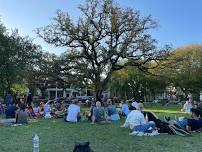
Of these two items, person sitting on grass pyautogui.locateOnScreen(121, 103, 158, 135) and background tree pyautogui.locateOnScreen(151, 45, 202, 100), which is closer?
person sitting on grass pyautogui.locateOnScreen(121, 103, 158, 135)

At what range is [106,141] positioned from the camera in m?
13.6

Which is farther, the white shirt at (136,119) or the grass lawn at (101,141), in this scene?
the white shirt at (136,119)

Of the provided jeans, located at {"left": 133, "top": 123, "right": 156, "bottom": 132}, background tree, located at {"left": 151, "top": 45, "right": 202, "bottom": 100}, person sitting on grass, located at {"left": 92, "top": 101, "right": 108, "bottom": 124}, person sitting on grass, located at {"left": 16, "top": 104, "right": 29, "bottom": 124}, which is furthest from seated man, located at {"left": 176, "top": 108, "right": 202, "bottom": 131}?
background tree, located at {"left": 151, "top": 45, "right": 202, "bottom": 100}

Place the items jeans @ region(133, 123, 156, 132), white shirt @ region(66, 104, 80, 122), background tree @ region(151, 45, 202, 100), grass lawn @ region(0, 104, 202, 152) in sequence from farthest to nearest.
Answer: background tree @ region(151, 45, 202, 100)
white shirt @ region(66, 104, 80, 122)
jeans @ region(133, 123, 156, 132)
grass lawn @ region(0, 104, 202, 152)

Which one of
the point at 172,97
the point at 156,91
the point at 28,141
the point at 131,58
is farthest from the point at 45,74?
the point at 172,97

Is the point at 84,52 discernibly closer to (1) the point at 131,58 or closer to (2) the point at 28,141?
(1) the point at 131,58

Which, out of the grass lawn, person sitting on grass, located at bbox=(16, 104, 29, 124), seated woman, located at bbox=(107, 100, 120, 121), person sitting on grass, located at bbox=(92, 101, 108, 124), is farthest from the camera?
seated woman, located at bbox=(107, 100, 120, 121)

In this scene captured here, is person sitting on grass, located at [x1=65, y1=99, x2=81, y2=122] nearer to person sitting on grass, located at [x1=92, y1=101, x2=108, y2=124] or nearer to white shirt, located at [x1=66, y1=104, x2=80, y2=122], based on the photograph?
white shirt, located at [x1=66, y1=104, x2=80, y2=122]

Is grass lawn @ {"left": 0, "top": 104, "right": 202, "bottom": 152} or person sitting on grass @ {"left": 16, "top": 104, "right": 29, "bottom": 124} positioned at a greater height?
person sitting on grass @ {"left": 16, "top": 104, "right": 29, "bottom": 124}

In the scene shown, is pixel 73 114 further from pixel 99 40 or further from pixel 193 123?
pixel 99 40

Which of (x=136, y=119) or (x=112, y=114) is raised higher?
(x=112, y=114)

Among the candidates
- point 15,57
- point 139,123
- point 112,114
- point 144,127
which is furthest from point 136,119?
point 15,57

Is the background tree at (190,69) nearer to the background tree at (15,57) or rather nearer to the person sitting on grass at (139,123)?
the background tree at (15,57)

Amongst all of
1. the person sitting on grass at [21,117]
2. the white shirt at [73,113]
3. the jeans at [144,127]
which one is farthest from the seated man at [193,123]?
the person sitting on grass at [21,117]
